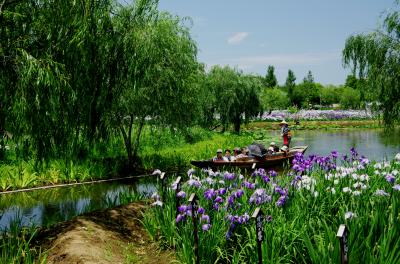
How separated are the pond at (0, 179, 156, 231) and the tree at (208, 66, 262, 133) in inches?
702

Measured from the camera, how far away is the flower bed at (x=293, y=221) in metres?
4.06

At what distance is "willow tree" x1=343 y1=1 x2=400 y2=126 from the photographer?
13.8 meters

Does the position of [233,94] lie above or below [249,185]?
above

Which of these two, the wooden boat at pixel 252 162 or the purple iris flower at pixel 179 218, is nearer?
the purple iris flower at pixel 179 218

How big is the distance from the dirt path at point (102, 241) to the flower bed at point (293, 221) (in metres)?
0.30

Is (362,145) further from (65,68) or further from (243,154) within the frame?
(65,68)

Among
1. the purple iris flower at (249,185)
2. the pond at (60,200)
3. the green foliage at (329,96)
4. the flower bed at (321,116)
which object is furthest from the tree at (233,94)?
the green foliage at (329,96)

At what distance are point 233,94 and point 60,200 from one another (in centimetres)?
2080

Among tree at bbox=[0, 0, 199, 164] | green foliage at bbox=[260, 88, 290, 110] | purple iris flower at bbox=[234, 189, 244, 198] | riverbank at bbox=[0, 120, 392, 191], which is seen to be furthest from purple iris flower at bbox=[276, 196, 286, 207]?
green foliage at bbox=[260, 88, 290, 110]

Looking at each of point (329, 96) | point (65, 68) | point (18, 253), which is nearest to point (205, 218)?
point (18, 253)

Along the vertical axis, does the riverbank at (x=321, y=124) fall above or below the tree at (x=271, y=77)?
below

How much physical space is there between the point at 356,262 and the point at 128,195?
548 centimetres

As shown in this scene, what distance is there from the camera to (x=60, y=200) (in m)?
11.3

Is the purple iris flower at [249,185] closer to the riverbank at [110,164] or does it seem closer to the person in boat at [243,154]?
the riverbank at [110,164]
